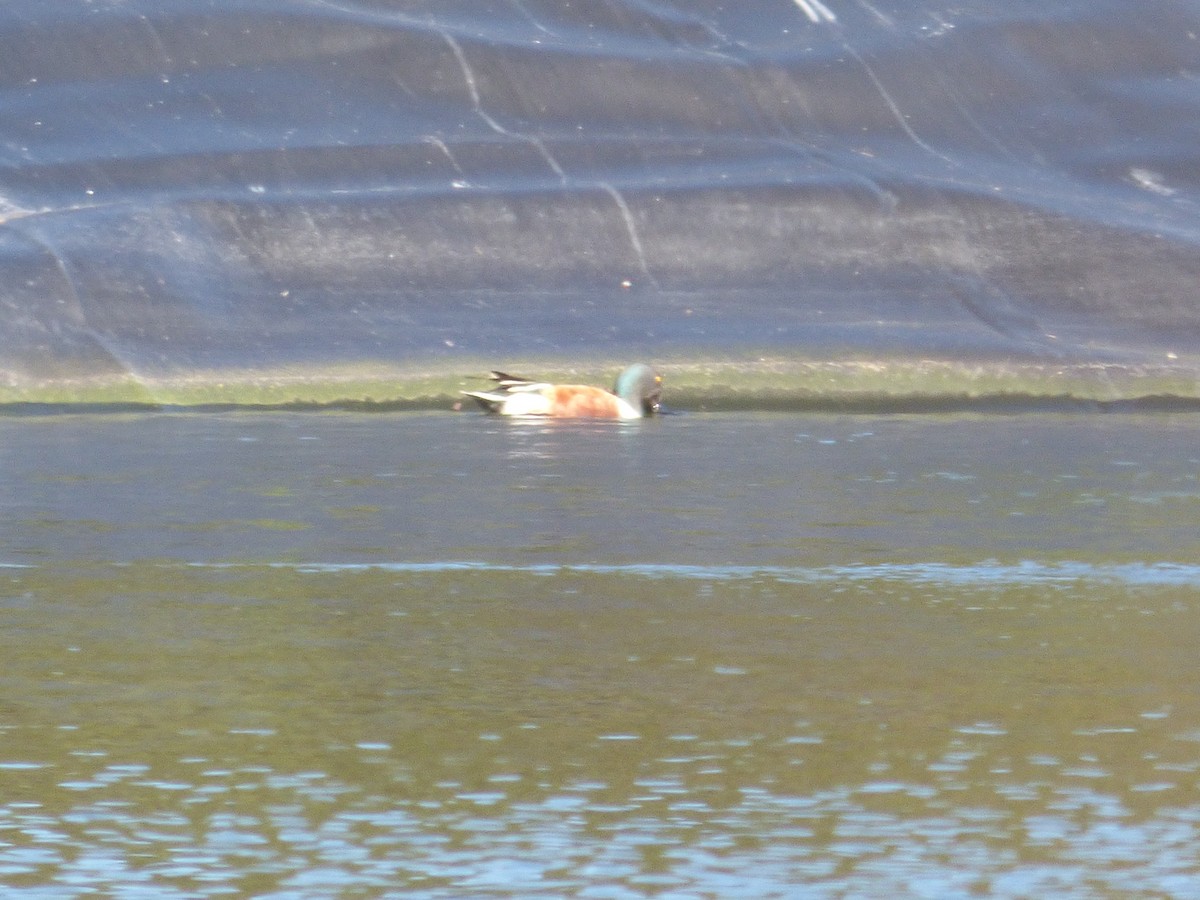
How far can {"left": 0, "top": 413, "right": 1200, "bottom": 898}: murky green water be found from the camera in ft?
15.0

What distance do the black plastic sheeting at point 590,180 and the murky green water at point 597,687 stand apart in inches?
326

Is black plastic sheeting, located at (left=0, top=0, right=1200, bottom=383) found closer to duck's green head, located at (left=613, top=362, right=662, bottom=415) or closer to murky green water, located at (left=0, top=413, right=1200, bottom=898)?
duck's green head, located at (left=613, top=362, right=662, bottom=415)

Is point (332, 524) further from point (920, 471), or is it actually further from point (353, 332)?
point (353, 332)

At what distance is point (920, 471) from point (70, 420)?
5972 mm

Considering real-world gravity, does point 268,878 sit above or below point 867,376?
below

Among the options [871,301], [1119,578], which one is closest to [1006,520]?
[1119,578]

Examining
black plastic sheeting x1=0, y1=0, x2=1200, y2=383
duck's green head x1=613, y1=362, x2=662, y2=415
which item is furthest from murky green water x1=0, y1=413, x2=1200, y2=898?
black plastic sheeting x1=0, y1=0, x2=1200, y2=383

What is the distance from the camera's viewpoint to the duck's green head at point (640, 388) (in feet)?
55.8

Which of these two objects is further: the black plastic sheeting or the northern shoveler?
the black plastic sheeting

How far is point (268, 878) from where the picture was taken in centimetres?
440

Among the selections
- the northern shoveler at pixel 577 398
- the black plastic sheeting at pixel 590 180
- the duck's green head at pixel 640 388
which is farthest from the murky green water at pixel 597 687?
the black plastic sheeting at pixel 590 180

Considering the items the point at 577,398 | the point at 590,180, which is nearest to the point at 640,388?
the point at 577,398

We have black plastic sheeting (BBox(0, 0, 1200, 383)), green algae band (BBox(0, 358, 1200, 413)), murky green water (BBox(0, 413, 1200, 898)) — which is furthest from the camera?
black plastic sheeting (BBox(0, 0, 1200, 383))

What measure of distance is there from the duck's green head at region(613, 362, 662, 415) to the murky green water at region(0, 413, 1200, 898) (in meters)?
5.38
